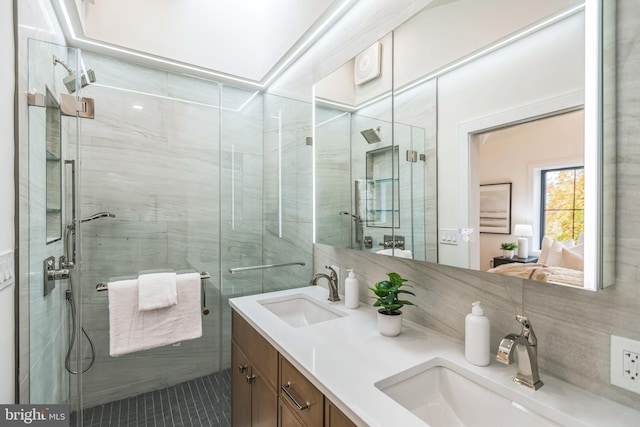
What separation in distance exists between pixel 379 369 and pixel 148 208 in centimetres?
165

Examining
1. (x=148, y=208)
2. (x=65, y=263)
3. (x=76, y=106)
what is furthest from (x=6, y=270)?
(x=76, y=106)

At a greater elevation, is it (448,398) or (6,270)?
(6,270)

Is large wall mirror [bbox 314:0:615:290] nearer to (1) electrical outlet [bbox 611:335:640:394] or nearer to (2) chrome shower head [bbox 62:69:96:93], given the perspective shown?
(1) electrical outlet [bbox 611:335:640:394]

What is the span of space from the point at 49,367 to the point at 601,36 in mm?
2468

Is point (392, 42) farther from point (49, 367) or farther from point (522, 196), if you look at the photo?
point (49, 367)

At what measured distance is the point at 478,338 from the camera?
0.93 metres

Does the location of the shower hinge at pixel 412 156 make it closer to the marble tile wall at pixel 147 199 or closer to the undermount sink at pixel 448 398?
the undermount sink at pixel 448 398

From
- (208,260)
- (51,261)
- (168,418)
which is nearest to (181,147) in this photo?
(208,260)

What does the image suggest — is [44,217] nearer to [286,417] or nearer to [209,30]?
[286,417]

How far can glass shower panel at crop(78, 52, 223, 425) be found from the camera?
1771mm

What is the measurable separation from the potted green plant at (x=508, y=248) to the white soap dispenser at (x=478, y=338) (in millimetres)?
190

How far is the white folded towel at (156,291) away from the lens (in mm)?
1569

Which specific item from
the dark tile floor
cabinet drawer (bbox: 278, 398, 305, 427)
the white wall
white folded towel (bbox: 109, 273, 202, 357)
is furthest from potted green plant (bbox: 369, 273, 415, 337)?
the white wall

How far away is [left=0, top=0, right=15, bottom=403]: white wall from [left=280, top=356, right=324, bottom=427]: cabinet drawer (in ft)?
3.18
